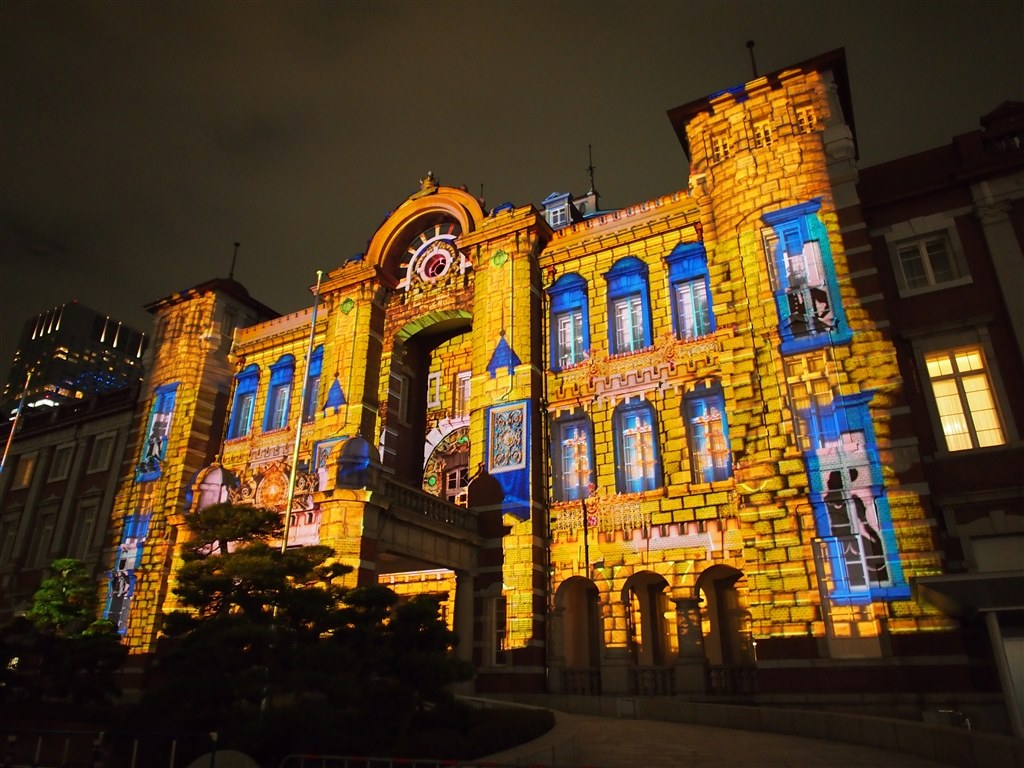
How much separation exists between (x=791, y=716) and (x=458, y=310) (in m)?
16.9

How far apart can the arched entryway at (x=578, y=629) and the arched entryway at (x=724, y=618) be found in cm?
302

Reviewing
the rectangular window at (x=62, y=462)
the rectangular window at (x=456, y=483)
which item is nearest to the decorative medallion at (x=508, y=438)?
the rectangular window at (x=456, y=483)

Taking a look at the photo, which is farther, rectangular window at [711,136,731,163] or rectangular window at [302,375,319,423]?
rectangular window at [302,375,319,423]

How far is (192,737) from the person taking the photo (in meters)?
11.4

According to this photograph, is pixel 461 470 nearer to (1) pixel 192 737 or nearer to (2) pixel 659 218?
(2) pixel 659 218

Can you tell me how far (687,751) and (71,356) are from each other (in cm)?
16637

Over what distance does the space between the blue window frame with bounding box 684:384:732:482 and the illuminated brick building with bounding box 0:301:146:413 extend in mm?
150322

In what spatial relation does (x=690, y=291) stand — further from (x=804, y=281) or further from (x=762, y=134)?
(x=762, y=134)

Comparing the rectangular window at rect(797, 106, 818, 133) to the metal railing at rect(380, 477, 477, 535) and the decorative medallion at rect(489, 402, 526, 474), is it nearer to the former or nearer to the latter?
the decorative medallion at rect(489, 402, 526, 474)

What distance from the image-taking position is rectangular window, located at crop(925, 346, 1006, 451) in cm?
1670

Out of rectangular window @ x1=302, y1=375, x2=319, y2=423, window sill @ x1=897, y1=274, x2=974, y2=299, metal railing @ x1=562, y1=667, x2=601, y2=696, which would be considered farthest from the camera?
rectangular window @ x1=302, y1=375, x2=319, y2=423

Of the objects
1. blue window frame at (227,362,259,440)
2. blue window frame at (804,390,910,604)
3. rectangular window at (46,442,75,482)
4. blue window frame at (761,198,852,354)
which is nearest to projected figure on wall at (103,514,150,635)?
blue window frame at (227,362,259,440)

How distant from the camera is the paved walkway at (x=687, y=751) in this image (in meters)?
10.8

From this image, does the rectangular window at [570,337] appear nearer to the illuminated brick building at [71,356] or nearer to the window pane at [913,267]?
the window pane at [913,267]
